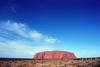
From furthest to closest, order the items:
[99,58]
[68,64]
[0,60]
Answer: [0,60]
[68,64]
[99,58]

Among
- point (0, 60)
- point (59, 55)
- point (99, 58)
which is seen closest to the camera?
point (99, 58)

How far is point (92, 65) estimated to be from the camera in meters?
11.9

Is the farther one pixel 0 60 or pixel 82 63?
pixel 0 60

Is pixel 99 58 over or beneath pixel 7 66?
over

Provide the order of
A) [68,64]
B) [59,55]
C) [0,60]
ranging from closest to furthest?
[68,64], [0,60], [59,55]

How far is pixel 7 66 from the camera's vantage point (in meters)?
13.4

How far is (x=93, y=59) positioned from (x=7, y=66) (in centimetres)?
809

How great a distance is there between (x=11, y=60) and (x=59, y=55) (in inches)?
2568

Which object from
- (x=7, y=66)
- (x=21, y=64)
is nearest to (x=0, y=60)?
(x=7, y=66)

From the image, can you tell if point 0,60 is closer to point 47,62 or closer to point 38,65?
point 38,65

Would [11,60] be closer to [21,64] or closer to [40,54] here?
[21,64]

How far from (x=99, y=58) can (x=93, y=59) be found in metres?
0.51

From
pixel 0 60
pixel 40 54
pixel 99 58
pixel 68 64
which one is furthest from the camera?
pixel 40 54

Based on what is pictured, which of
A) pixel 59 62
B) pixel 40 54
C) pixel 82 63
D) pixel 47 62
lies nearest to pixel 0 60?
pixel 47 62
